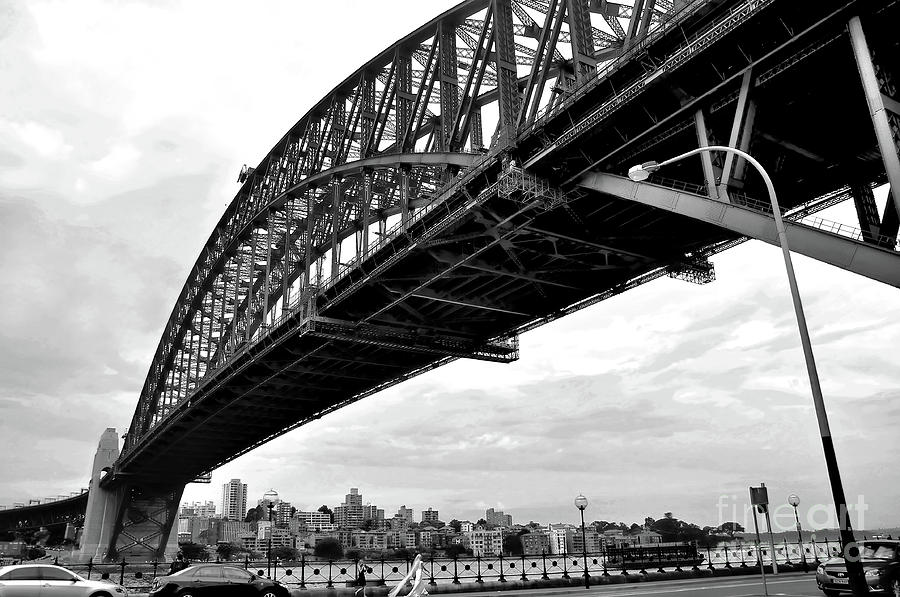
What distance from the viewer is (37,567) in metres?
19.3

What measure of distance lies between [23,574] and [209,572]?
4.63 metres

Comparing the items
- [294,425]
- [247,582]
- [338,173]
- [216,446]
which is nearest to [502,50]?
[338,173]

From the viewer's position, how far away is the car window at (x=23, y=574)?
18828 mm

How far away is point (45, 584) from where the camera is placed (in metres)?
18.8

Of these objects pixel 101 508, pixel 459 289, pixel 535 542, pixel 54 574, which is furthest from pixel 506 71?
pixel 535 542

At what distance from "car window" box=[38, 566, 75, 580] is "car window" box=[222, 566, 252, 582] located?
3.94m

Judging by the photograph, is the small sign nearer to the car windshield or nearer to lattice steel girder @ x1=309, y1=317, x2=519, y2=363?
the car windshield

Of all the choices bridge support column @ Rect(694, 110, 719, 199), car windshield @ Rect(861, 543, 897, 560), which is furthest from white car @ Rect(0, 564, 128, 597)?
car windshield @ Rect(861, 543, 897, 560)

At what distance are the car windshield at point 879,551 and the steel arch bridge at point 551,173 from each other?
24.0 feet

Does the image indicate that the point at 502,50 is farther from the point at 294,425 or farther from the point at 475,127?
the point at 294,425

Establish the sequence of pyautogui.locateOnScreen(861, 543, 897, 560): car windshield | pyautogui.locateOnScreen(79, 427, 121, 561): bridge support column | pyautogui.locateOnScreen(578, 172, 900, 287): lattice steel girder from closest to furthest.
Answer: pyautogui.locateOnScreen(578, 172, 900, 287): lattice steel girder, pyautogui.locateOnScreen(861, 543, 897, 560): car windshield, pyautogui.locateOnScreen(79, 427, 121, 561): bridge support column

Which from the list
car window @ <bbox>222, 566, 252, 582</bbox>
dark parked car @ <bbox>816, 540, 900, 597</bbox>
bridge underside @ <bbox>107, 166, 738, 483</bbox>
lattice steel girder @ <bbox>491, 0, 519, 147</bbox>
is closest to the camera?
dark parked car @ <bbox>816, 540, 900, 597</bbox>

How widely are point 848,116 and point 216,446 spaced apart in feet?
227

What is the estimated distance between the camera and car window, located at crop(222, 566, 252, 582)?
67.3ft
